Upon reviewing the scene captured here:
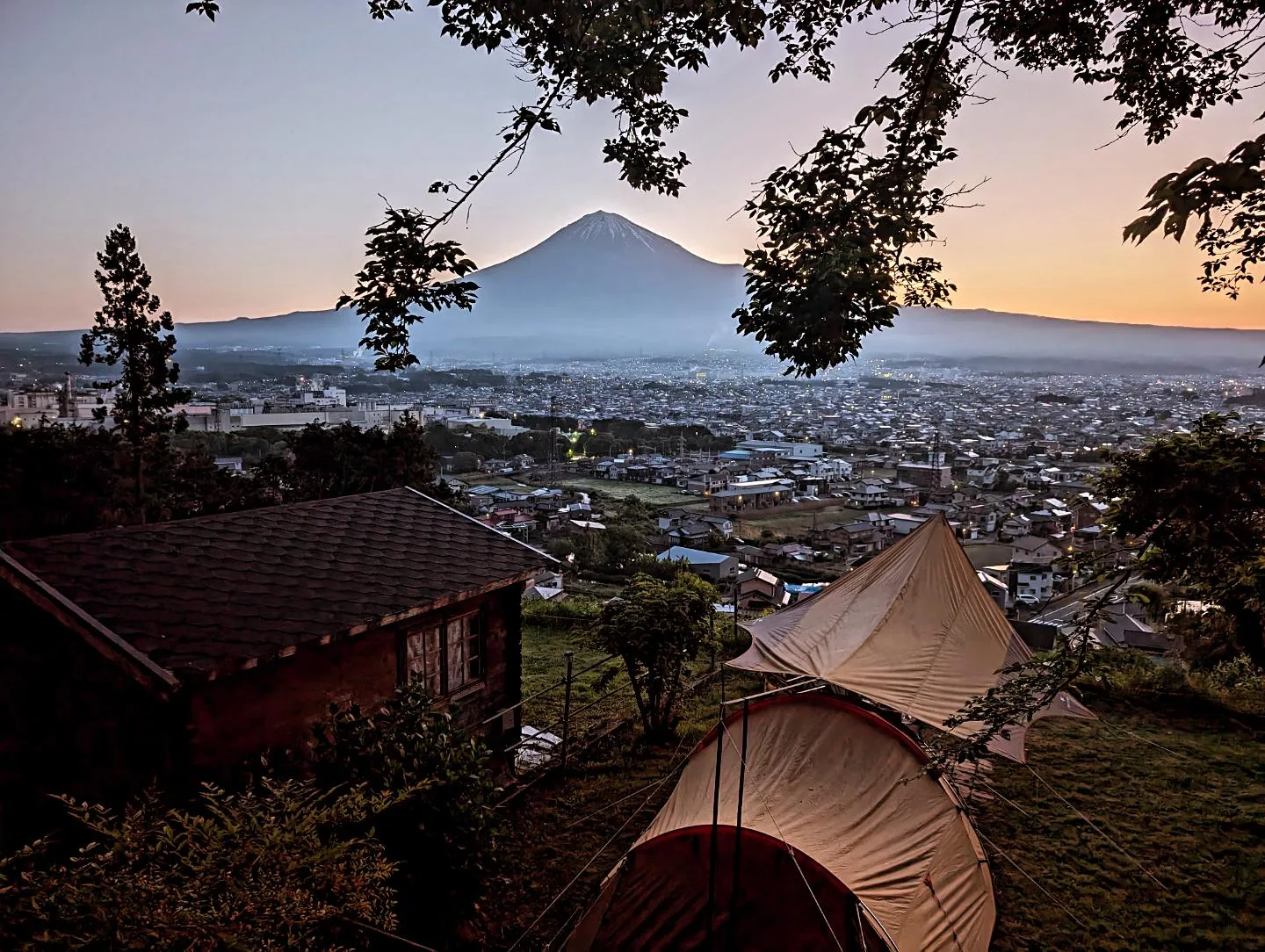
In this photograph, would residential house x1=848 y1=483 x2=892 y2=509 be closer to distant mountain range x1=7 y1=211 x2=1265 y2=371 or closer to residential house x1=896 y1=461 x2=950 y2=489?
residential house x1=896 y1=461 x2=950 y2=489

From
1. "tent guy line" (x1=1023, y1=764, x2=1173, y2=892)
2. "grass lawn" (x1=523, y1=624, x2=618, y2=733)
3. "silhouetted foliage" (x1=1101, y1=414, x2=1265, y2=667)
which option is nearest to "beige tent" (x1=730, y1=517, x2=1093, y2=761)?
"tent guy line" (x1=1023, y1=764, x2=1173, y2=892)

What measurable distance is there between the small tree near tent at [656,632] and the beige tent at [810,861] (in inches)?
82.5

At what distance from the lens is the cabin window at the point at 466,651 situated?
6.07 m

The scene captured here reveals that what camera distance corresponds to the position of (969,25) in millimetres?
4348

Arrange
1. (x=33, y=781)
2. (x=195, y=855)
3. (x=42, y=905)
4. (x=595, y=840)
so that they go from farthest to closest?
(x=595, y=840)
(x=33, y=781)
(x=195, y=855)
(x=42, y=905)

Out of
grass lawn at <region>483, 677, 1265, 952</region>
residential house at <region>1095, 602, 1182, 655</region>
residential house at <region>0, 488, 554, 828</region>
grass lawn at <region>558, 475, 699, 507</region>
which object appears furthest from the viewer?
grass lawn at <region>558, 475, 699, 507</region>

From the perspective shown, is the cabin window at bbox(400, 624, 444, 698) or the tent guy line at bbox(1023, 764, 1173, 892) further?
the cabin window at bbox(400, 624, 444, 698)

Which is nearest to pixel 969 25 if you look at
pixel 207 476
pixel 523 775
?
pixel 523 775

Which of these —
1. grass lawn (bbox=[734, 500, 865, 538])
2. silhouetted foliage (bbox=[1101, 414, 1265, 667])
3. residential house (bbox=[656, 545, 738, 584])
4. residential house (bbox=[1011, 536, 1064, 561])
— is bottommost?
grass lawn (bbox=[734, 500, 865, 538])

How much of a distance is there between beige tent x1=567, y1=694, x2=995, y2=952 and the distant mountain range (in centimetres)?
11047

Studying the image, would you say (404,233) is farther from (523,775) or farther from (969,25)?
(523,775)

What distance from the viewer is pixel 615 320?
439 feet

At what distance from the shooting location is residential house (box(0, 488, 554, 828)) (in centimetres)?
404

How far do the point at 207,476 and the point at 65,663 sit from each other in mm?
13206
